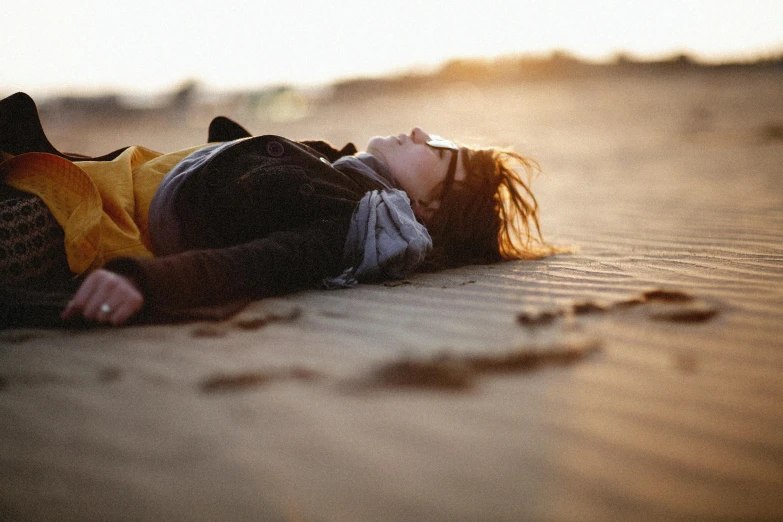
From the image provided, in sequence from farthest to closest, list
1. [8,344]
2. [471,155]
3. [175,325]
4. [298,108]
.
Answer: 1. [298,108]
2. [471,155]
3. [175,325]
4. [8,344]

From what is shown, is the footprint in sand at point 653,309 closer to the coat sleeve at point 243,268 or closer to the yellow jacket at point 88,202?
the coat sleeve at point 243,268

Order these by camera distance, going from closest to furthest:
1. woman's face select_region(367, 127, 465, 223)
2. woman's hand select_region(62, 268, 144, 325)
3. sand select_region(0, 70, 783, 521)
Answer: sand select_region(0, 70, 783, 521) → woman's hand select_region(62, 268, 144, 325) → woman's face select_region(367, 127, 465, 223)

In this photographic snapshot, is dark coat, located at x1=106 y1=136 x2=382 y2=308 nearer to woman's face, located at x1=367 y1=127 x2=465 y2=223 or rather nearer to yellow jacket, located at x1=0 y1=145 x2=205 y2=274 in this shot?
yellow jacket, located at x1=0 y1=145 x2=205 y2=274

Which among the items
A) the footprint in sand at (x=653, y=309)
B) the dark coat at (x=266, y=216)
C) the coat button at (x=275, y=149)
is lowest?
the footprint in sand at (x=653, y=309)

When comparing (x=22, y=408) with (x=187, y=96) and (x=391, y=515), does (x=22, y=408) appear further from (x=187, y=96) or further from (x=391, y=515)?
(x=187, y=96)

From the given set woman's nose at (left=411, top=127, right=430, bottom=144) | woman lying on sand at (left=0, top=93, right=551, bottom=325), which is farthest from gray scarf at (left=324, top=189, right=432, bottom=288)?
woman's nose at (left=411, top=127, right=430, bottom=144)

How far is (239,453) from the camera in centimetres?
127

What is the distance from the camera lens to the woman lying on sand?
6.75ft

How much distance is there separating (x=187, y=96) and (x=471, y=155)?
33.6 m

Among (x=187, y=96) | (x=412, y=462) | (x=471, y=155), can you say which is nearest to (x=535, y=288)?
(x=471, y=155)

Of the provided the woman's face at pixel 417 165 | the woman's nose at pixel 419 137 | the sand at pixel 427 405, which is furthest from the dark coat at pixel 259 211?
the woman's nose at pixel 419 137

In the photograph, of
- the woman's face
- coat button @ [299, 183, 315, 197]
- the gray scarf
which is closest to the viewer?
coat button @ [299, 183, 315, 197]

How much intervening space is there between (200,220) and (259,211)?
0.87 feet

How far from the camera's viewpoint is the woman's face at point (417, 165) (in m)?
3.02
